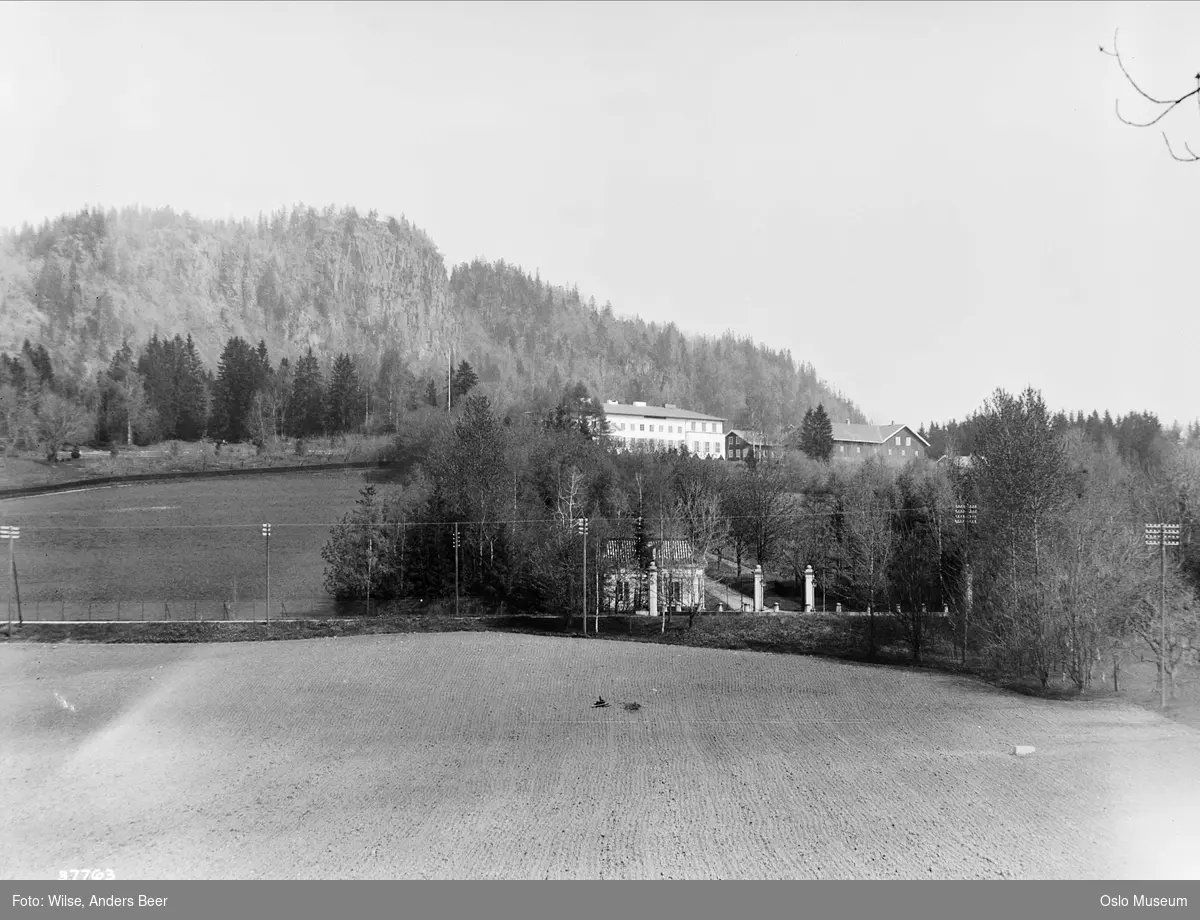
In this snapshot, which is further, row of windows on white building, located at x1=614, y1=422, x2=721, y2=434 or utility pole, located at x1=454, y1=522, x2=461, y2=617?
row of windows on white building, located at x1=614, y1=422, x2=721, y2=434

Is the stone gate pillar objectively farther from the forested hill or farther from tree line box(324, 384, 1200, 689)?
the forested hill

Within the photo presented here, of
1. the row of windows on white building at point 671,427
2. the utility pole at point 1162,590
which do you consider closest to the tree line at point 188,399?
the row of windows on white building at point 671,427

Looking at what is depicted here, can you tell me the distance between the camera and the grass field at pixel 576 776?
941 centimetres

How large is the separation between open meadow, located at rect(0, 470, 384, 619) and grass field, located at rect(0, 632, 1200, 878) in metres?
14.6

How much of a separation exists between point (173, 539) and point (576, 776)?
33.6 m

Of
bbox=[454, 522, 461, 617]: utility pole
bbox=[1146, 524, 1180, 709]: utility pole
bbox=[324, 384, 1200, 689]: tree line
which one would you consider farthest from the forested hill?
bbox=[1146, 524, 1180, 709]: utility pole

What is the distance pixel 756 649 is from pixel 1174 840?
46.7 ft

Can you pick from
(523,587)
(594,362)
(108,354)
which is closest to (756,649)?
(523,587)

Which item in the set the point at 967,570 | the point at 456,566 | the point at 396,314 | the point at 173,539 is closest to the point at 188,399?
the point at 173,539

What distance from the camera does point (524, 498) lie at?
36312 millimetres

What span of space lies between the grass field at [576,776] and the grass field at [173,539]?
598 inches

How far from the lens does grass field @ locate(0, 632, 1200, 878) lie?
9414 millimetres

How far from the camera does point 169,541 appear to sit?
38.5 metres

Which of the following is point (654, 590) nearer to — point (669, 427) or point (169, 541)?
point (169, 541)
